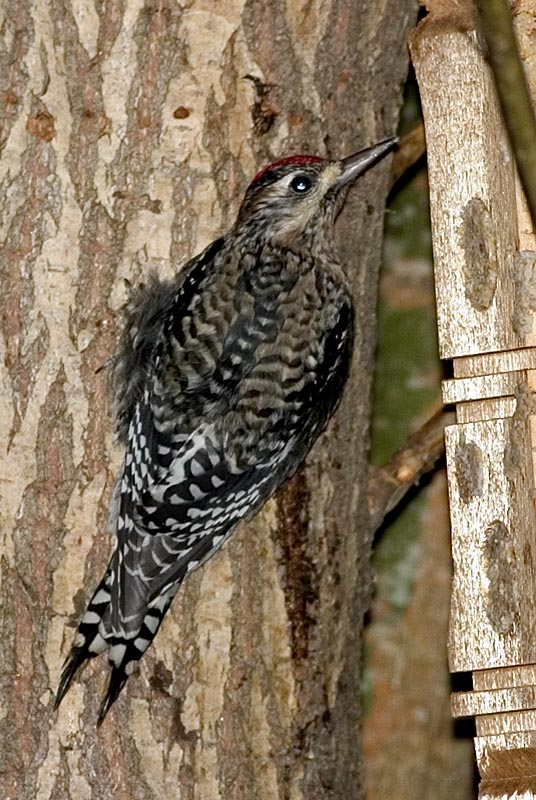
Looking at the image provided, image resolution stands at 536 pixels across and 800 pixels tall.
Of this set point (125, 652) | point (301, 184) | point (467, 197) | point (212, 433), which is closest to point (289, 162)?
point (301, 184)

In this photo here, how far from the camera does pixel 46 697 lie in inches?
116

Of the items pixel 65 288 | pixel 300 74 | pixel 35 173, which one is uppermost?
pixel 300 74

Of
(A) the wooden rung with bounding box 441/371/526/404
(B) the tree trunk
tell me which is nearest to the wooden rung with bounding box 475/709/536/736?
(B) the tree trunk

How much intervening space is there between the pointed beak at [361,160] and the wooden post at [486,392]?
0.30 meters

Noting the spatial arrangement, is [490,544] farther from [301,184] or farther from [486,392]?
[301,184]

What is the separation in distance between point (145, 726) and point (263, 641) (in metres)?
0.31

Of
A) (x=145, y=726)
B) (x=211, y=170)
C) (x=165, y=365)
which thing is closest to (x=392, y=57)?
(x=211, y=170)

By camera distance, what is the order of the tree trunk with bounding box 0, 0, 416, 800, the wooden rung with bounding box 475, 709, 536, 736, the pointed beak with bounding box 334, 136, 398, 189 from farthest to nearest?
1. the pointed beak with bounding box 334, 136, 398, 189
2. the tree trunk with bounding box 0, 0, 416, 800
3. the wooden rung with bounding box 475, 709, 536, 736

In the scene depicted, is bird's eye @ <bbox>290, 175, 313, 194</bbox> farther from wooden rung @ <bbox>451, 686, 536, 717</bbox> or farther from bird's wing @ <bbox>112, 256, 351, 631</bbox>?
wooden rung @ <bbox>451, 686, 536, 717</bbox>

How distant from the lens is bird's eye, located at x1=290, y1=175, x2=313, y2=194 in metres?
3.30

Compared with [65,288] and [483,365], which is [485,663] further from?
[65,288]

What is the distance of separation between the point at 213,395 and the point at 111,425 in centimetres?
27

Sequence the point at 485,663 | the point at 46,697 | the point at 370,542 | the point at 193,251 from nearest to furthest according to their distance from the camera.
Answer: the point at 485,663 < the point at 46,697 < the point at 193,251 < the point at 370,542

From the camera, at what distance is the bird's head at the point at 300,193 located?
3.21 meters
